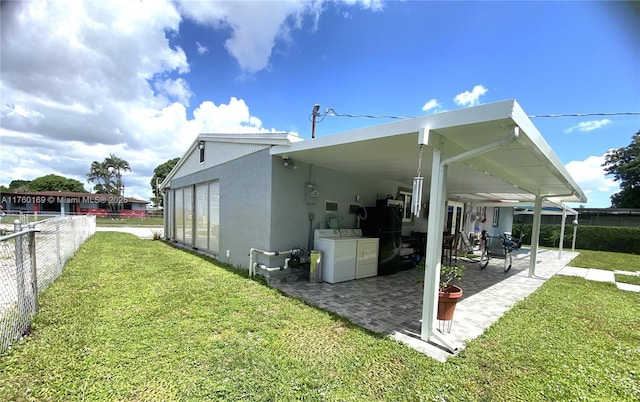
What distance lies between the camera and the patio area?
11.0 feet

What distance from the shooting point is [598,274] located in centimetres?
778

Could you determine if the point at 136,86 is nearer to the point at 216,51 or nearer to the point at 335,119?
the point at 216,51

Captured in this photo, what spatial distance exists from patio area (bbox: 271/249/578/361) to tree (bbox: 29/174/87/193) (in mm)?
68844

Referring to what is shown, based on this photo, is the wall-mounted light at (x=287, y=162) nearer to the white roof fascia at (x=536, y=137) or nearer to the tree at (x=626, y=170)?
the white roof fascia at (x=536, y=137)

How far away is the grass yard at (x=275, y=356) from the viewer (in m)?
2.15

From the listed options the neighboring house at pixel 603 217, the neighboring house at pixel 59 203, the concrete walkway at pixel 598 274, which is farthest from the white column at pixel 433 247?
the neighboring house at pixel 59 203

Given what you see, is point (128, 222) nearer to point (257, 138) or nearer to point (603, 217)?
point (257, 138)

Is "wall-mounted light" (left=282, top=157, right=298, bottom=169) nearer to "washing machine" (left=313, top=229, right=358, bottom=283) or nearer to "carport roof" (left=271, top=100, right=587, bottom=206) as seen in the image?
"carport roof" (left=271, top=100, right=587, bottom=206)

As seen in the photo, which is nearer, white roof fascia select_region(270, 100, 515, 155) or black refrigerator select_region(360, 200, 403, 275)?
white roof fascia select_region(270, 100, 515, 155)

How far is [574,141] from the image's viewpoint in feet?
29.1

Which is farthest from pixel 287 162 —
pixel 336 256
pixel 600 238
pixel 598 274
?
pixel 600 238

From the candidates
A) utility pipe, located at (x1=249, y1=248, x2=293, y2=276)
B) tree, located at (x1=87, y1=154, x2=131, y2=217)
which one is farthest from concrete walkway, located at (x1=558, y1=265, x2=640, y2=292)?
tree, located at (x1=87, y1=154, x2=131, y2=217)

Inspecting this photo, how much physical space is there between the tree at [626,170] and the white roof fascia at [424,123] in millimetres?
31861

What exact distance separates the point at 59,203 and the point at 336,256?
143 feet
